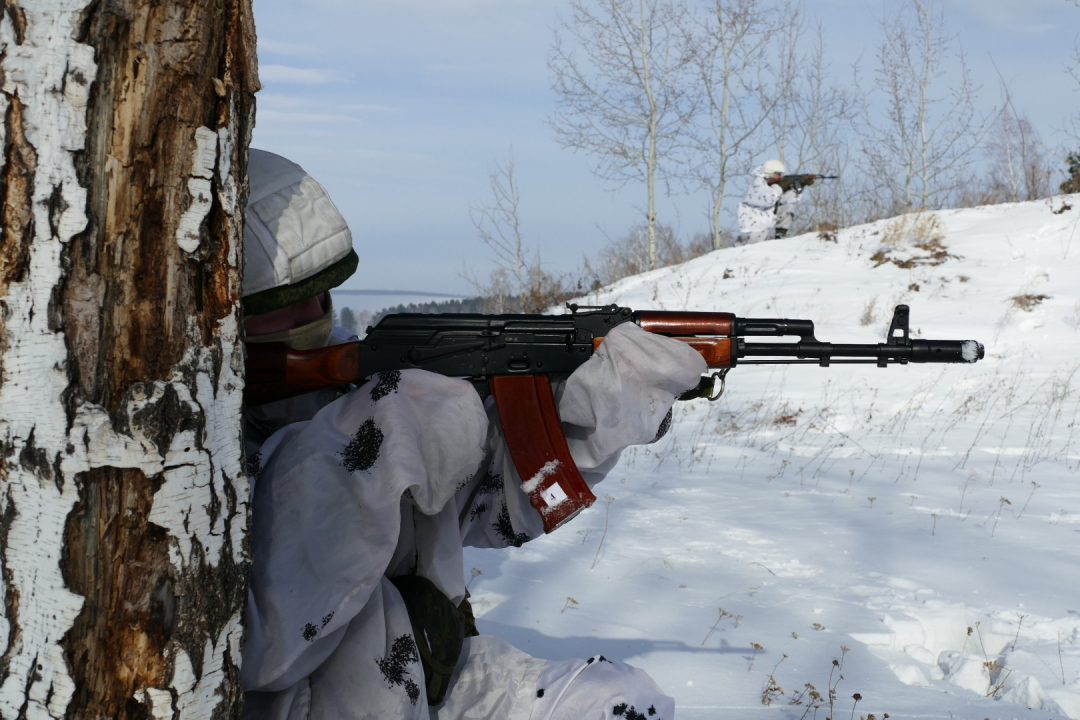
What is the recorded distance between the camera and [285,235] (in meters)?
1.50

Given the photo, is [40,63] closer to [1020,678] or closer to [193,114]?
[193,114]

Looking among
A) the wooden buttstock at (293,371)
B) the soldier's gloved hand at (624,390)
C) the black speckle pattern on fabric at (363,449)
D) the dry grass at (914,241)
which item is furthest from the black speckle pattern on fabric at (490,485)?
the dry grass at (914,241)

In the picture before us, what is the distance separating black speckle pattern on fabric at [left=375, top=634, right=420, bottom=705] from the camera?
4.51 ft

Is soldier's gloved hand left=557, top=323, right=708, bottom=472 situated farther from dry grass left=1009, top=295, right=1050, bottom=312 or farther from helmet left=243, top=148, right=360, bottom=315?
dry grass left=1009, top=295, right=1050, bottom=312

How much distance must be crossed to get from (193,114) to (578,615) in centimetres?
239

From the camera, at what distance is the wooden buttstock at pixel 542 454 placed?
6.02 ft

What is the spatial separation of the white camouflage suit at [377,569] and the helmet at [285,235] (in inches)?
10.4

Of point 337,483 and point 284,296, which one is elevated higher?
point 284,296

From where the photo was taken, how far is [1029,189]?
1377cm

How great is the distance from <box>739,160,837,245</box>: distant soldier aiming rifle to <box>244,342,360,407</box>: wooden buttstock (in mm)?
13289

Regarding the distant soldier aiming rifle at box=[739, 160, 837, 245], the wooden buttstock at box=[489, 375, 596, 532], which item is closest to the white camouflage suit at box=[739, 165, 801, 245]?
the distant soldier aiming rifle at box=[739, 160, 837, 245]

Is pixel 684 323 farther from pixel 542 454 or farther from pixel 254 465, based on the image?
pixel 254 465

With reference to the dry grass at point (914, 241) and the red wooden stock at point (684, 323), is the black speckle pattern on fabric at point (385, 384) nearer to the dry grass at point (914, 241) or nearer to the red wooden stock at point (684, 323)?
the red wooden stock at point (684, 323)

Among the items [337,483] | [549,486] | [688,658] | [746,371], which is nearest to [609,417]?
[549,486]
